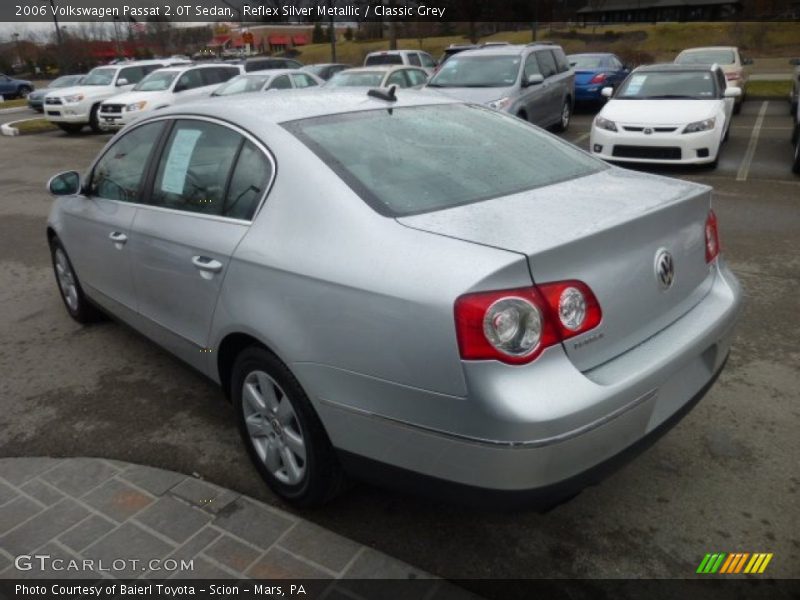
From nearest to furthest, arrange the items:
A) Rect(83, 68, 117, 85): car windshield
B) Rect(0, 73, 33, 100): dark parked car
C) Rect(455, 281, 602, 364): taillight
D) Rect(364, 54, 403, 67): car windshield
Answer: Rect(455, 281, 602, 364): taillight → Rect(364, 54, 403, 67): car windshield → Rect(83, 68, 117, 85): car windshield → Rect(0, 73, 33, 100): dark parked car

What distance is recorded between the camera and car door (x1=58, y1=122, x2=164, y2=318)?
3.59m

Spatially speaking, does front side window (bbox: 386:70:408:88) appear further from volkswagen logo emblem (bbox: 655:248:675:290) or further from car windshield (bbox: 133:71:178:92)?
volkswagen logo emblem (bbox: 655:248:675:290)

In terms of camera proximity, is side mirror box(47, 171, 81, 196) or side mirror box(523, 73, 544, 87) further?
side mirror box(523, 73, 544, 87)

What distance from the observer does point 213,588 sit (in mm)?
2410

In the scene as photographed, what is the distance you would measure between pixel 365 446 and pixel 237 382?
0.82 m

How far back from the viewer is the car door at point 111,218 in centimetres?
359

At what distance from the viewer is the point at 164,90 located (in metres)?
15.9

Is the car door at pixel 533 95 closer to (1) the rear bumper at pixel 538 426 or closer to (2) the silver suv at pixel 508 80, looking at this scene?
(2) the silver suv at pixel 508 80

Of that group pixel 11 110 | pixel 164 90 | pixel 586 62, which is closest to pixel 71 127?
pixel 164 90

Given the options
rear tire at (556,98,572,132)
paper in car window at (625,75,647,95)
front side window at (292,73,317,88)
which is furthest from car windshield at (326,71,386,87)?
paper in car window at (625,75,647,95)

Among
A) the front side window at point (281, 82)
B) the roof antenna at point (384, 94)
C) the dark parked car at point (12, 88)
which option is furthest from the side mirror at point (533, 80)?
the dark parked car at point (12, 88)

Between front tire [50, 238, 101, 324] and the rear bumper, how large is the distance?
9.70 ft

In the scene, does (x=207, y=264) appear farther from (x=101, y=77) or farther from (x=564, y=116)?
(x=101, y=77)

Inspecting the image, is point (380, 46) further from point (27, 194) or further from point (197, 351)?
point (197, 351)
